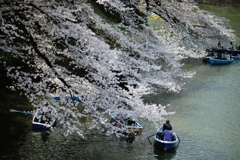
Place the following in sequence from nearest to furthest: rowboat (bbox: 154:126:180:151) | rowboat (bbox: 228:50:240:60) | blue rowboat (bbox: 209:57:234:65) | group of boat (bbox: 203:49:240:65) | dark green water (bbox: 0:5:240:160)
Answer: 1. dark green water (bbox: 0:5:240:160)
2. rowboat (bbox: 154:126:180:151)
3. blue rowboat (bbox: 209:57:234:65)
4. group of boat (bbox: 203:49:240:65)
5. rowboat (bbox: 228:50:240:60)

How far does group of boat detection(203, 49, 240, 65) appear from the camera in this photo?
2145 centimetres

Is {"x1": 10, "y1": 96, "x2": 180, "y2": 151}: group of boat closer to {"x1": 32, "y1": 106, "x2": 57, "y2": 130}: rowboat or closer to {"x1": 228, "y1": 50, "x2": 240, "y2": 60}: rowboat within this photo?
{"x1": 32, "y1": 106, "x2": 57, "y2": 130}: rowboat

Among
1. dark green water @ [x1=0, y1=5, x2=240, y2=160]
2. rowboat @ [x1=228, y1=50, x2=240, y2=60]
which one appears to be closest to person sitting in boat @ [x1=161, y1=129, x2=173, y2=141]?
dark green water @ [x1=0, y1=5, x2=240, y2=160]

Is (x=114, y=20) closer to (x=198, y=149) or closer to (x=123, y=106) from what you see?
(x=198, y=149)

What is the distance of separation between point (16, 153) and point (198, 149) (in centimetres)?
509

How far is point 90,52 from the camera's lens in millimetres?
5691

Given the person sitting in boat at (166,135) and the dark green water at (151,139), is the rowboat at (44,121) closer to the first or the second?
the dark green water at (151,139)

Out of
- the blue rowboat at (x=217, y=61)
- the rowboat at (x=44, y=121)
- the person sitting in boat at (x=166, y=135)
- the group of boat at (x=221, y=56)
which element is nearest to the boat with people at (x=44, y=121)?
the rowboat at (x=44, y=121)

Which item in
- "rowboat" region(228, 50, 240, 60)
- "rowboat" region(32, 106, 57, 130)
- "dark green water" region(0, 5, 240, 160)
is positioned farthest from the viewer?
"rowboat" region(228, 50, 240, 60)

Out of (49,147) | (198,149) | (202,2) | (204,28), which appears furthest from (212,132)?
(202,2)

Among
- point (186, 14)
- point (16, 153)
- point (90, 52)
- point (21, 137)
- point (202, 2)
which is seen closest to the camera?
point (90, 52)

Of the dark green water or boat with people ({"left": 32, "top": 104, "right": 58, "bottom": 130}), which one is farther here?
boat with people ({"left": 32, "top": 104, "right": 58, "bottom": 130})

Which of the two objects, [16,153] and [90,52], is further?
[16,153]

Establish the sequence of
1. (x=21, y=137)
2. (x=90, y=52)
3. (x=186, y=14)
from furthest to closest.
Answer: (x=186, y=14)
(x=21, y=137)
(x=90, y=52)
